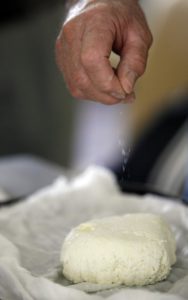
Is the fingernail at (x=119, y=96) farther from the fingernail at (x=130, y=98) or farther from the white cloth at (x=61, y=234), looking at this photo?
the white cloth at (x=61, y=234)

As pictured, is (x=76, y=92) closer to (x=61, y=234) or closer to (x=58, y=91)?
(x=61, y=234)

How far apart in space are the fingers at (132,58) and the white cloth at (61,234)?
227 millimetres

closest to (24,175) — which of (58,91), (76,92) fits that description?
(76,92)

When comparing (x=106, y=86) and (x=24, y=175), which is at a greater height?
(x=106, y=86)

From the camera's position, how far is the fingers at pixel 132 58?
671mm

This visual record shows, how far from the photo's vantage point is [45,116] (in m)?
2.16

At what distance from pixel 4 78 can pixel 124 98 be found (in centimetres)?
146

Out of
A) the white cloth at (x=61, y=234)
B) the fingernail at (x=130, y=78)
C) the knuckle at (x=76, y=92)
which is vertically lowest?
the white cloth at (x=61, y=234)

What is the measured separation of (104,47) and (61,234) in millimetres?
293

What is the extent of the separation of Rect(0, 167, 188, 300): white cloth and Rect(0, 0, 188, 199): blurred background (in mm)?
882

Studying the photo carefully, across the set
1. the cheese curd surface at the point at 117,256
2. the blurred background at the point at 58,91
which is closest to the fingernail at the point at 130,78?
the cheese curd surface at the point at 117,256

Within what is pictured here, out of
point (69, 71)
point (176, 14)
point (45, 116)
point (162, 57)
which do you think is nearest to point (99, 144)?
point (45, 116)

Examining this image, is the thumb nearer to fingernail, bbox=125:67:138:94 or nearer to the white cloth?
fingernail, bbox=125:67:138:94

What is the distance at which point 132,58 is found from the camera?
67cm
